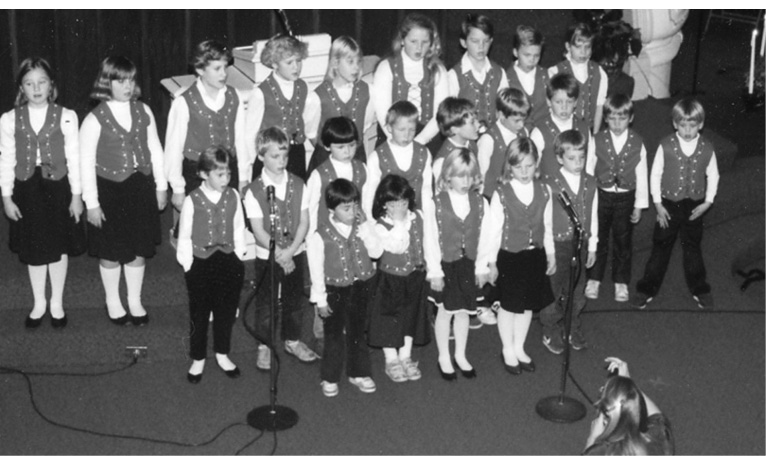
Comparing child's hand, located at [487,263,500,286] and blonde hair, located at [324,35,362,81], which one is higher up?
blonde hair, located at [324,35,362,81]

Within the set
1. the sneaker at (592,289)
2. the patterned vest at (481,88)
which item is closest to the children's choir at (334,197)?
the patterned vest at (481,88)

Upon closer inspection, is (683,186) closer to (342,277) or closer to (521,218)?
(521,218)

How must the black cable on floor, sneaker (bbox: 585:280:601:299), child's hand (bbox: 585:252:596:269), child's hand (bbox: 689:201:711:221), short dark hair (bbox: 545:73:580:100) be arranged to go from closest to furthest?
1. the black cable on floor
2. child's hand (bbox: 585:252:596:269)
3. short dark hair (bbox: 545:73:580:100)
4. child's hand (bbox: 689:201:711:221)
5. sneaker (bbox: 585:280:601:299)

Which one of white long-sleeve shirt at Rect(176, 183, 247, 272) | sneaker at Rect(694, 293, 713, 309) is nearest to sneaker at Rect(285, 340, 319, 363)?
white long-sleeve shirt at Rect(176, 183, 247, 272)

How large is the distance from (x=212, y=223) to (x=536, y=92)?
190cm

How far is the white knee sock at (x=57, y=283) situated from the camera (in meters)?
6.06

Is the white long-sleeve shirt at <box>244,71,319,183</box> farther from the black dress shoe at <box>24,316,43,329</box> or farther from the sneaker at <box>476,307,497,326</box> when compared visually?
the sneaker at <box>476,307,497,326</box>

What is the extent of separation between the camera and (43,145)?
5828 mm

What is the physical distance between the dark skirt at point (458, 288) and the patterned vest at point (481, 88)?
936 millimetres

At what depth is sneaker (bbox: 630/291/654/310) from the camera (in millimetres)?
6828

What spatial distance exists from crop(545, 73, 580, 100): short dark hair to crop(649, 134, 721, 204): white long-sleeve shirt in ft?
1.83

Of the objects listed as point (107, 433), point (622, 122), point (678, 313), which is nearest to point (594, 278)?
point (678, 313)

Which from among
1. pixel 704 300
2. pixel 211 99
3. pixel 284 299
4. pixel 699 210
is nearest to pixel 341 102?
pixel 211 99

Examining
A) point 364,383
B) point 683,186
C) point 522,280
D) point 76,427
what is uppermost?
point 683,186
